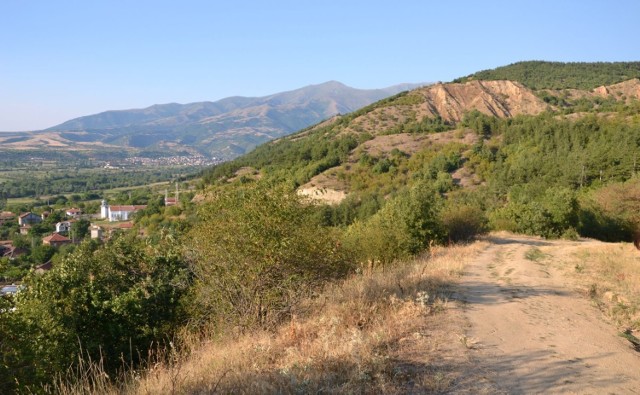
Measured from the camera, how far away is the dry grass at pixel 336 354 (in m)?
5.02

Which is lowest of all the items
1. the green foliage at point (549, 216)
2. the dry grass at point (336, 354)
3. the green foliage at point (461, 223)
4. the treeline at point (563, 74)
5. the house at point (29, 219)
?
the house at point (29, 219)

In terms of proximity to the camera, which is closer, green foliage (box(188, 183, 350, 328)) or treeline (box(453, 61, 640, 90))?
green foliage (box(188, 183, 350, 328))

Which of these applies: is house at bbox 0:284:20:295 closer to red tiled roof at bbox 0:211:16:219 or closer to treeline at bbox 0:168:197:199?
red tiled roof at bbox 0:211:16:219

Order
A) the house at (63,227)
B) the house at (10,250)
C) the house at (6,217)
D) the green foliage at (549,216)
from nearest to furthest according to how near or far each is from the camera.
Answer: the green foliage at (549,216), the house at (10,250), the house at (63,227), the house at (6,217)

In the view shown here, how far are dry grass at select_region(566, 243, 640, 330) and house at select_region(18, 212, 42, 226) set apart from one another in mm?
93471

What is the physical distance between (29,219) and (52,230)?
466 inches

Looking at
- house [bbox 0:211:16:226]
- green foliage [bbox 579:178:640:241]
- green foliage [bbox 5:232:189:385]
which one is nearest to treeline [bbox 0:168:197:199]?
house [bbox 0:211:16:226]

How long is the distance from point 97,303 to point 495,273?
1271 cm

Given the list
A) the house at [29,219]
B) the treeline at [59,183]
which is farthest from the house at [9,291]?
the treeline at [59,183]

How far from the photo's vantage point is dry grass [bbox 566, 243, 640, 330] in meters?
9.52

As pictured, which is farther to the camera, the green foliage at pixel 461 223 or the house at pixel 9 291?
the green foliage at pixel 461 223

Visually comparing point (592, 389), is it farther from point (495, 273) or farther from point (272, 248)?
point (495, 273)

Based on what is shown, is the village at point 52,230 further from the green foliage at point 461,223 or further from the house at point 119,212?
the green foliage at point 461,223

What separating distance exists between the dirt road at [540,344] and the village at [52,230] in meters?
41.2
